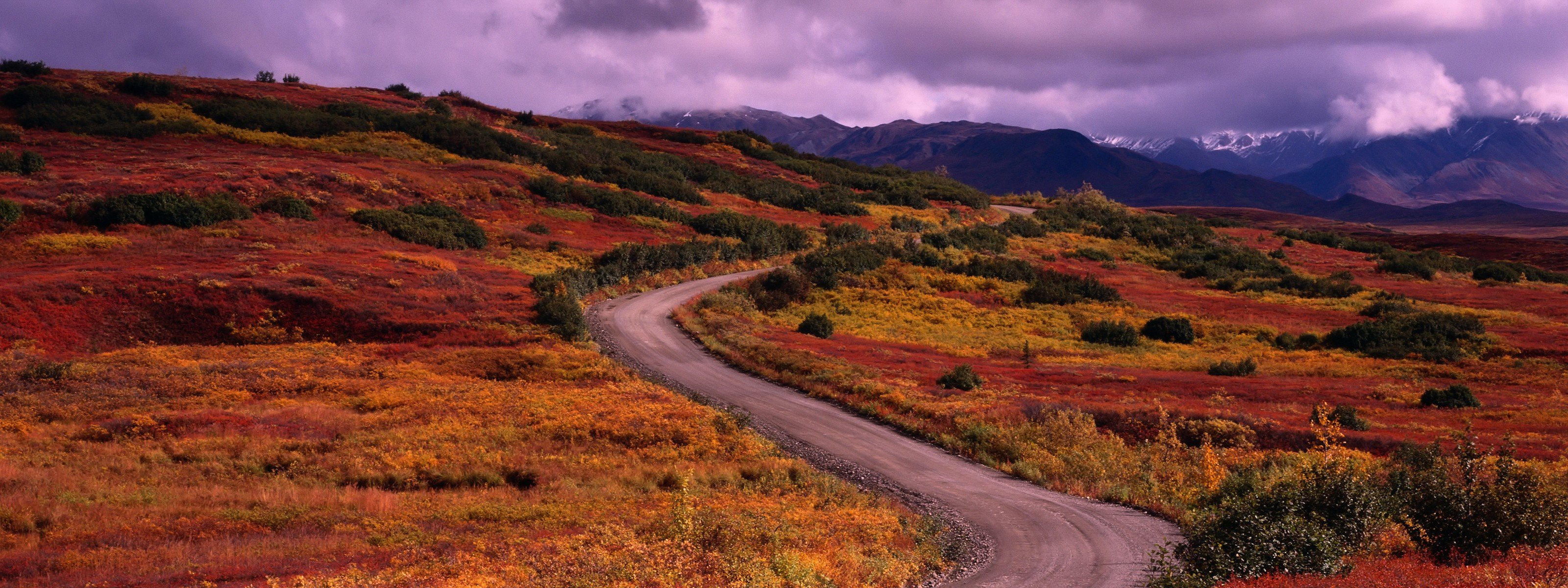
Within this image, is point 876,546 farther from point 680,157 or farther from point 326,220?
point 680,157

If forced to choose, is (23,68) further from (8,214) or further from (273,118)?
(8,214)

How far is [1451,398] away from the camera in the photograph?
2089 centimetres

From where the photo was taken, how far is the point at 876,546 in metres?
10.7

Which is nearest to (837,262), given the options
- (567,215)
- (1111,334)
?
(1111,334)

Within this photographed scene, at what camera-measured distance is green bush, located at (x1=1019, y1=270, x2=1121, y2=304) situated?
41.8 metres

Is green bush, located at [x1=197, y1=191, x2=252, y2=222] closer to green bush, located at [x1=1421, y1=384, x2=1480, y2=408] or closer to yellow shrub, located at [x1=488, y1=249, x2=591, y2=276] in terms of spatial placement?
yellow shrub, located at [x1=488, y1=249, x2=591, y2=276]

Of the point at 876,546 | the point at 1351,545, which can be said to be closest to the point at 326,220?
the point at 876,546

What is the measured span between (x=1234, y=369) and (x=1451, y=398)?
627 cm

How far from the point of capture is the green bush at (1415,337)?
96.6 feet

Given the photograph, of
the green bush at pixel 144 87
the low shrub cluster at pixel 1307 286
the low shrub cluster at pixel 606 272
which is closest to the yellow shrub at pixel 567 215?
the low shrub cluster at pixel 606 272

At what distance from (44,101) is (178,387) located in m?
50.7

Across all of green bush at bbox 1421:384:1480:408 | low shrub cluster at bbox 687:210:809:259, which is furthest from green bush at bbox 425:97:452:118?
green bush at bbox 1421:384:1480:408

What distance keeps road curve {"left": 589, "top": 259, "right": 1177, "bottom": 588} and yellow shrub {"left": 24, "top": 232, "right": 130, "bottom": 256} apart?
2006 cm

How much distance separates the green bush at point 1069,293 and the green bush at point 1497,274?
3163 cm
